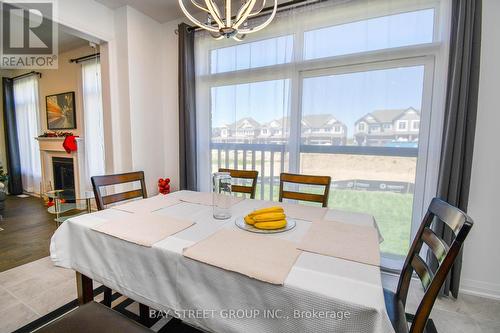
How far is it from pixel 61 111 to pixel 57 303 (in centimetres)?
362

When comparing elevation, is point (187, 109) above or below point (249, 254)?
above

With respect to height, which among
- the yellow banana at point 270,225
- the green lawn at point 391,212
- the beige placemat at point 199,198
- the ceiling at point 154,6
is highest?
the ceiling at point 154,6

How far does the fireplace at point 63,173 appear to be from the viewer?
13.3 feet

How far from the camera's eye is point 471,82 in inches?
65.3

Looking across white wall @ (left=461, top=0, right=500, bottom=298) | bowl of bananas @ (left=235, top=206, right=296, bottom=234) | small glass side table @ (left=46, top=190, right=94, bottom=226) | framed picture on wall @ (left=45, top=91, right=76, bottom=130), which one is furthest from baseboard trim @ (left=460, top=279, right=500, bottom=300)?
framed picture on wall @ (left=45, top=91, right=76, bottom=130)

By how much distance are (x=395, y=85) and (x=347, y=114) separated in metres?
0.42

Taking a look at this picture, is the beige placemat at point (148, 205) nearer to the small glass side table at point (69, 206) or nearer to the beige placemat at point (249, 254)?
the beige placemat at point (249, 254)

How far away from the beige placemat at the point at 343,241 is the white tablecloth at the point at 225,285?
40 mm

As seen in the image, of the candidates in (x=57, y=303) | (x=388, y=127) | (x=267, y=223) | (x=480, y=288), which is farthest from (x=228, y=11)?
(x=480, y=288)

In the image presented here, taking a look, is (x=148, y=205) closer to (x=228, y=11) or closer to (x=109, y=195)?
(x=109, y=195)

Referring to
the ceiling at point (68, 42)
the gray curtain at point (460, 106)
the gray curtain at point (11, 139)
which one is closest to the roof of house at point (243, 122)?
the gray curtain at point (460, 106)

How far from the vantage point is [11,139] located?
4812 mm

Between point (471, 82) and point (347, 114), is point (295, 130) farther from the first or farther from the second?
point (471, 82)

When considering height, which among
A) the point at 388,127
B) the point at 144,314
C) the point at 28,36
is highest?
the point at 28,36
